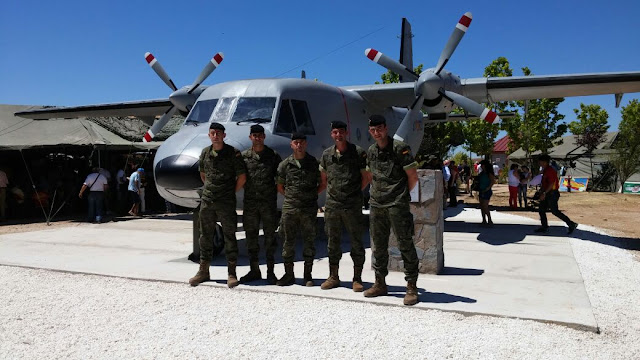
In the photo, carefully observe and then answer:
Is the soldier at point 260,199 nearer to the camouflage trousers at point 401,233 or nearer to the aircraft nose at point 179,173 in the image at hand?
the aircraft nose at point 179,173

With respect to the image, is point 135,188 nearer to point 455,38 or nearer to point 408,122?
point 408,122

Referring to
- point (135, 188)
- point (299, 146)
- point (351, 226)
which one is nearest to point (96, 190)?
point (135, 188)

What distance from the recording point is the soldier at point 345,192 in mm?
5676

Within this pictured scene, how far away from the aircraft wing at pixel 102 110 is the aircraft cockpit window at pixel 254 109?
7563 millimetres

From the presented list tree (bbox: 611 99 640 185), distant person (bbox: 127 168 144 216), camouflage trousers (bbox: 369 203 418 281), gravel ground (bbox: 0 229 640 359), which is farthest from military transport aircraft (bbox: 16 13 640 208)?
tree (bbox: 611 99 640 185)

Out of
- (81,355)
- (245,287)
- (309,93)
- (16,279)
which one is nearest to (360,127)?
(309,93)

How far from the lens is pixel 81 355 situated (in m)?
3.98

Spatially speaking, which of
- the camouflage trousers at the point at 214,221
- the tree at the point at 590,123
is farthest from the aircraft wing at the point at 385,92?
the tree at the point at 590,123

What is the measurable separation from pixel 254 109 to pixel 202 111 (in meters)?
1.06

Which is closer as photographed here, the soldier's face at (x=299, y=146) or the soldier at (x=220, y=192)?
the soldier's face at (x=299, y=146)

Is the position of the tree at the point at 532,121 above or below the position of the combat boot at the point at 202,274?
above

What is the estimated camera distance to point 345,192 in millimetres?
5672

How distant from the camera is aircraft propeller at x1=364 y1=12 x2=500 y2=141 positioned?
10845mm

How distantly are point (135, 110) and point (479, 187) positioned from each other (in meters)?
11.5
